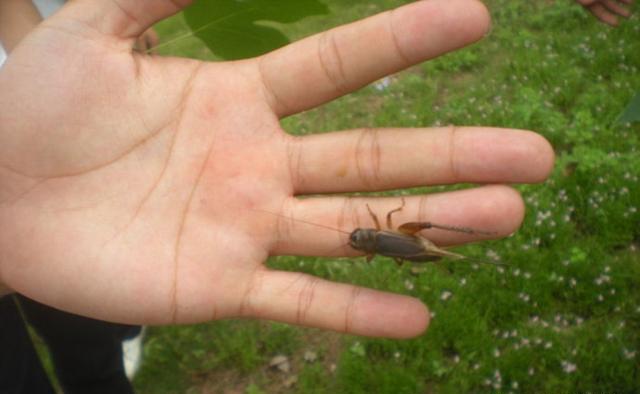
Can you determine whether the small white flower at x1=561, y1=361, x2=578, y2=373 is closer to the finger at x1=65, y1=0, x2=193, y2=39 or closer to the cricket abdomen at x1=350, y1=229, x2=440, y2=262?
the cricket abdomen at x1=350, y1=229, x2=440, y2=262

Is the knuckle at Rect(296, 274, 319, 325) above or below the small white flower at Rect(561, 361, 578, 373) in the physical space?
above

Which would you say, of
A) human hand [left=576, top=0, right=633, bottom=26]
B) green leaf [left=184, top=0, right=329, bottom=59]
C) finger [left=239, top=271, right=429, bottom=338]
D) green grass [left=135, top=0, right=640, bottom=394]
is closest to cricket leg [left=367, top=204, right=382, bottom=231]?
finger [left=239, top=271, right=429, bottom=338]

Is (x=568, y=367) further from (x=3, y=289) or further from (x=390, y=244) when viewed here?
(x=3, y=289)

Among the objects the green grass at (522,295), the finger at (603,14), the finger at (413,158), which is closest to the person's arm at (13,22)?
the green grass at (522,295)

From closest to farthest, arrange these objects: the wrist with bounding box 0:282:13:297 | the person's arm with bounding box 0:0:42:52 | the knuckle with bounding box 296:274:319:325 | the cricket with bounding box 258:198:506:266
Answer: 1. the knuckle with bounding box 296:274:319:325
2. the cricket with bounding box 258:198:506:266
3. the wrist with bounding box 0:282:13:297
4. the person's arm with bounding box 0:0:42:52

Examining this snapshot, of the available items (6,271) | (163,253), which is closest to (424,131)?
(163,253)

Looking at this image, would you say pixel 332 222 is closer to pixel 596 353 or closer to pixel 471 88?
pixel 596 353

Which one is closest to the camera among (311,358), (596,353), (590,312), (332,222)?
(332,222)
